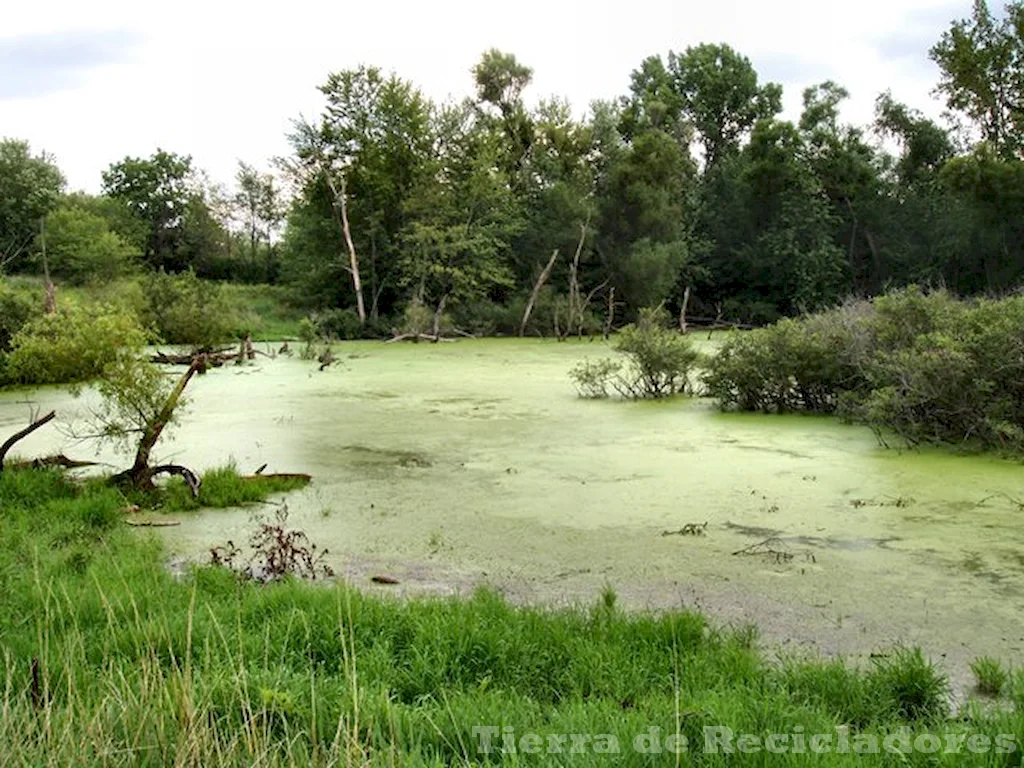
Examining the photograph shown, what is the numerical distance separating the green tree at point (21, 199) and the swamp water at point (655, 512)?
24.1 m

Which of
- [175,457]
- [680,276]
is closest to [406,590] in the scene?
[175,457]

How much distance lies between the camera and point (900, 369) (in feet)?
Result: 23.7

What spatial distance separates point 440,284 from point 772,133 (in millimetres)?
11138

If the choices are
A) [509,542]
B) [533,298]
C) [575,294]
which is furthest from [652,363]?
[575,294]

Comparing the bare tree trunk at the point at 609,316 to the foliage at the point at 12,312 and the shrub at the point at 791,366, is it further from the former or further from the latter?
the foliage at the point at 12,312

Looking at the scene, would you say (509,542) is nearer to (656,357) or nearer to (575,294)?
(656,357)

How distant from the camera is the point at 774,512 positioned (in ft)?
16.6

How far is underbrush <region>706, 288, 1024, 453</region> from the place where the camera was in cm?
675

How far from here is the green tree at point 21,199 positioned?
30078mm

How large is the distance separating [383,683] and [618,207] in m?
24.2

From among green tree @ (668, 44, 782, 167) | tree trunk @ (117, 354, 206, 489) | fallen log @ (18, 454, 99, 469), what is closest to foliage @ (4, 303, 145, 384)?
fallen log @ (18, 454, 99, 469)

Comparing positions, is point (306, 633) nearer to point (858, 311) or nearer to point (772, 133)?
point (858, 311)

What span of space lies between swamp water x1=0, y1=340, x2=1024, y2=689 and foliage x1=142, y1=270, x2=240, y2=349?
9294 millimetres

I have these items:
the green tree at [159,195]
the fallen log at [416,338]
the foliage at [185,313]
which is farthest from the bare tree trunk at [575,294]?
the green tree at [159,195]
